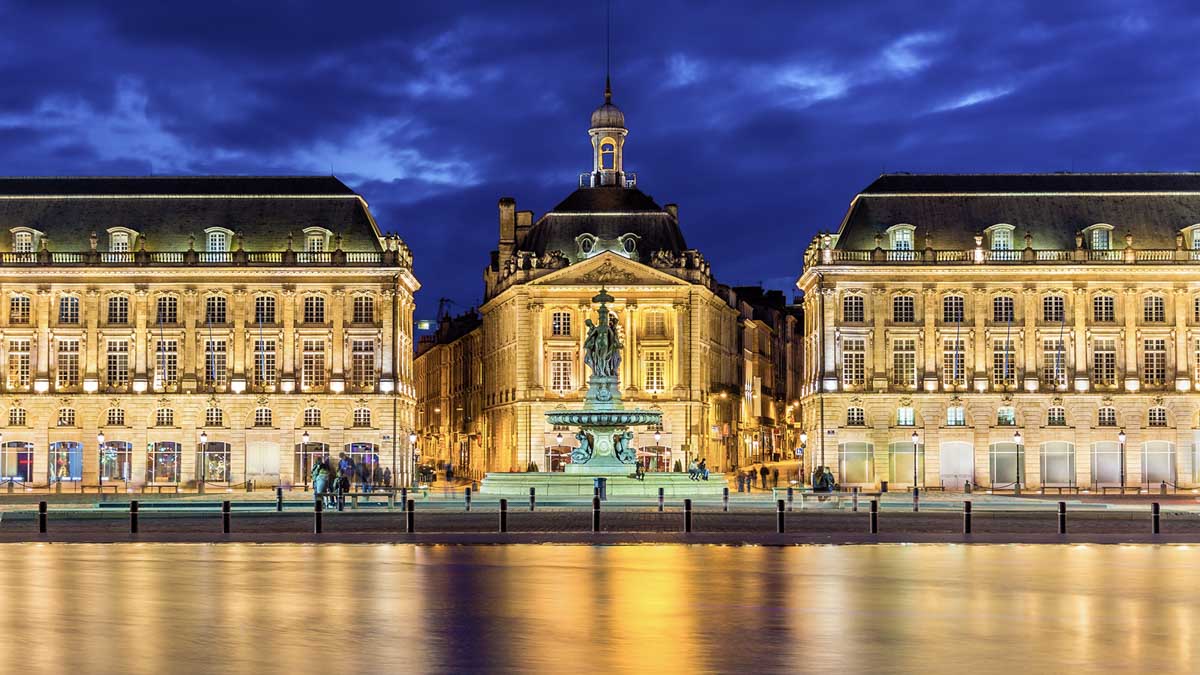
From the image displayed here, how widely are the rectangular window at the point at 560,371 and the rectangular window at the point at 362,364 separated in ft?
40.9

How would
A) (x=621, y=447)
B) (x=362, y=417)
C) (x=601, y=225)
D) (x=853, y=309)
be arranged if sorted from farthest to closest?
(x=601, y=225)
(x=362, y=417)
(x=853, y=309)
(x=621, y=447)

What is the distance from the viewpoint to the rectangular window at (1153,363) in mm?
106125

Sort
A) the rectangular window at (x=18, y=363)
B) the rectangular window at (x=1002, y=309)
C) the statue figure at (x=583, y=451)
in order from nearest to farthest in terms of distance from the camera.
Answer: the statue figure at (x=583, y=451)
the rectangular window at (x=1002, y=309)
the rectangular window at (x=18, y=363)

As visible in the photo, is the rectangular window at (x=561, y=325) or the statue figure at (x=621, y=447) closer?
the statue figure at (x=621, y=447)

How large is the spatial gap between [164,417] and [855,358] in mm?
40440

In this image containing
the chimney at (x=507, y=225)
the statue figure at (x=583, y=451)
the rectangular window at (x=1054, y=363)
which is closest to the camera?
the statue figure at (x=583, y=451)

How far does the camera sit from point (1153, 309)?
106 metres

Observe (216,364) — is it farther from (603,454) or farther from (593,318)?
(603,454)

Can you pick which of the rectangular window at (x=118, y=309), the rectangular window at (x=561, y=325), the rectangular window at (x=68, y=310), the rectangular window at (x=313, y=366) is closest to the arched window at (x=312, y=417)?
the rectangular window at (x=313, y=366)

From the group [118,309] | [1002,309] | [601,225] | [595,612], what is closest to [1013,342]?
[1002,309]

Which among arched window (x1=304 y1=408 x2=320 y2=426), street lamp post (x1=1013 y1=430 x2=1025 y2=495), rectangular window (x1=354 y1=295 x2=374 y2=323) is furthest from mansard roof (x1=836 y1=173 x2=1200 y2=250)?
arched window (x1=304 y1=408 x2=320 y2=426)

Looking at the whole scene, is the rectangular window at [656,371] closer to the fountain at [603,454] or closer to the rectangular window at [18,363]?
the fountain at [603,454]

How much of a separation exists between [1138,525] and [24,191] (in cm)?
7863

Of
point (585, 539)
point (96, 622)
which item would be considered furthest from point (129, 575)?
point (585, 539)
